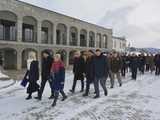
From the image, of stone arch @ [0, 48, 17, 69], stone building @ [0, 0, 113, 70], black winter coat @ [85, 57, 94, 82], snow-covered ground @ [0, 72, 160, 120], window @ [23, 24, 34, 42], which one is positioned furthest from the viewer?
window @ [23, 24, 34, 42]

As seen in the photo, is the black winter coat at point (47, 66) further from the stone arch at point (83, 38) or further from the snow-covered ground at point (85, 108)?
the stone arch at point (83, 38)

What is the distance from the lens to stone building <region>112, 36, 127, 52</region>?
83.6m

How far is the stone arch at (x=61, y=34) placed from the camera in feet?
154

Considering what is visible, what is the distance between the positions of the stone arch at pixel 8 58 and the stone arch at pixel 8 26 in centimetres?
160

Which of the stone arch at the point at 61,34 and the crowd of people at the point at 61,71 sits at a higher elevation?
the stone arch at the point at 61,34

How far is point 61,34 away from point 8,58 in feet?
38.1

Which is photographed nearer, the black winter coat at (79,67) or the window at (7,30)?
the black winter coat at (79,67)

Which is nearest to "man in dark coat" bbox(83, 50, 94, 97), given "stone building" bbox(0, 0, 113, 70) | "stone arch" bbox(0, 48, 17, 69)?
"stone building" bbox(0, 0, 113, 70)

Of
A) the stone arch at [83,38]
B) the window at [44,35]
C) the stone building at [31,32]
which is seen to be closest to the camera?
the stone building at [31,32]

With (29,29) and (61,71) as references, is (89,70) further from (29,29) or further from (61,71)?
(29,29)

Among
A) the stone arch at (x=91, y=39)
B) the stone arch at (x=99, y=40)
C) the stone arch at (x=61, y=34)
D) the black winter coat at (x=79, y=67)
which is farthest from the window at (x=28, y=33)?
the black winter coat at (x=79, y=67)

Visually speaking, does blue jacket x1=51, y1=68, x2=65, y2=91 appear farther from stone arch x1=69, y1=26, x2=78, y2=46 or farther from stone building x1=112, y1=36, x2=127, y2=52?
stone building x1=112, y1=36, x2=127, y2=52

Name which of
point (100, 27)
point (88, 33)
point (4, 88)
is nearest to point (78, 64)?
point (4, 88)

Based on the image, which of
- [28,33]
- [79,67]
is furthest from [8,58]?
[79,67]
